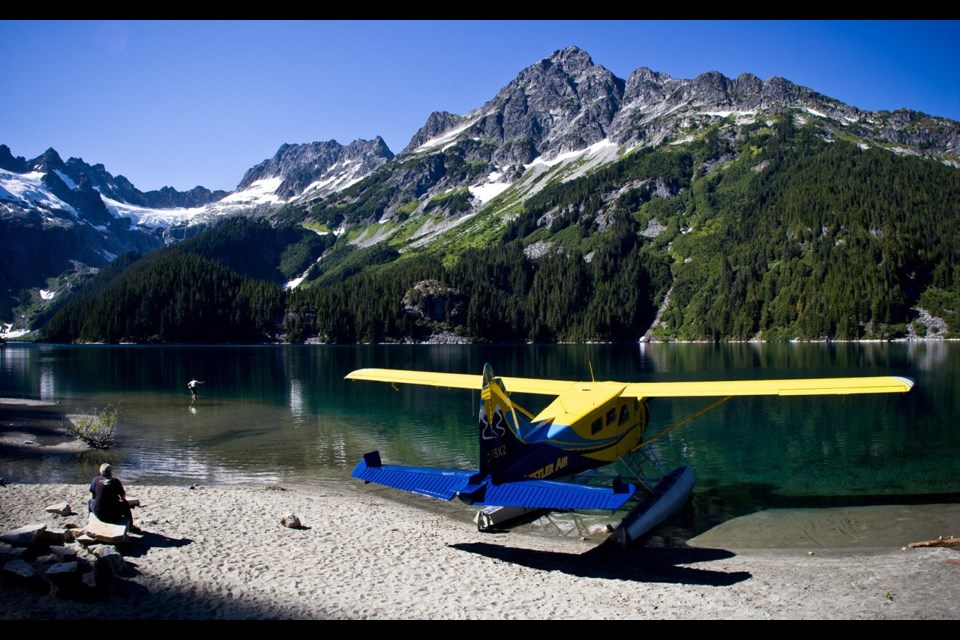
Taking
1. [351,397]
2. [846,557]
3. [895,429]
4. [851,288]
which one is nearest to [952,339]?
[851,288]

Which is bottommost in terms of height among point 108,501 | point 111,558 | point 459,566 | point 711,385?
point 459,566

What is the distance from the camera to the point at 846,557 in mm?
12336

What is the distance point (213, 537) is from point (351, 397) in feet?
101

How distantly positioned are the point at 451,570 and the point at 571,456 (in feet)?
15.7

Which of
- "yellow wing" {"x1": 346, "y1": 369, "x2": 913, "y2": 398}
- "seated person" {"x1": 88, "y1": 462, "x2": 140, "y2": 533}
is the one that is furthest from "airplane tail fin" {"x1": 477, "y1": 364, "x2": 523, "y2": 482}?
"seated person" {"x1": 88, "y1": 462, "x2": 140, "y2": 533}

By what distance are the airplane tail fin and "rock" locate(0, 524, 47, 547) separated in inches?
308

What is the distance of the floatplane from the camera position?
11.6m

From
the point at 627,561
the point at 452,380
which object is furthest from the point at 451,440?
the point at 627,561

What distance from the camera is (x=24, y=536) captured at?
9430 millimetres

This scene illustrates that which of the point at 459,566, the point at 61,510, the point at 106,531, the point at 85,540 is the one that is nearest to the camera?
the point at 85,540

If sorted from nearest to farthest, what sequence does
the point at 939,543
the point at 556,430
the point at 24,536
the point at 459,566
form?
the point at 24,536
the point at 459,566
the point at 939,543
the point at 556,430

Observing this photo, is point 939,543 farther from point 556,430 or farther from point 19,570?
point 19,570

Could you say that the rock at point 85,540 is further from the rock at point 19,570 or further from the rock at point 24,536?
the rock at point 19,570

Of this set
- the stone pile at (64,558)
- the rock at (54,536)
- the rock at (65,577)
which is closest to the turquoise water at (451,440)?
the stone pile at (64,558)
